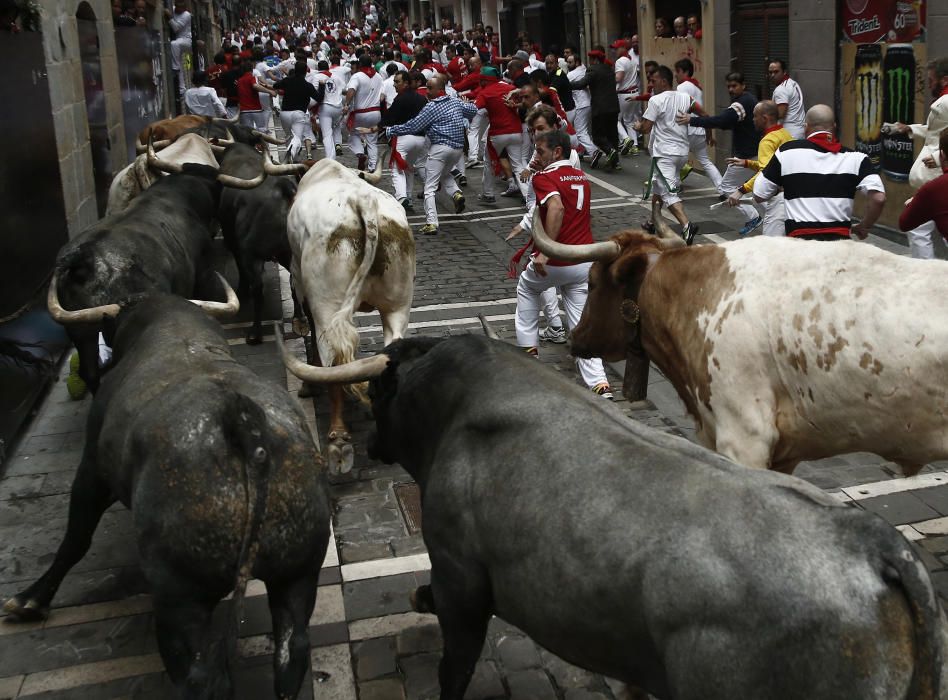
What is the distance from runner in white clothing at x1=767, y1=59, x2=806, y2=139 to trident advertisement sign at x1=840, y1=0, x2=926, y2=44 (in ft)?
3.05

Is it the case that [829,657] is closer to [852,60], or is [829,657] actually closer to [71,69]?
[71,69]

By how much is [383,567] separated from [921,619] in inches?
141

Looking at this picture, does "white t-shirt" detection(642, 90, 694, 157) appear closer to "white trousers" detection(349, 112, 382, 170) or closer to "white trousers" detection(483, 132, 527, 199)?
"white trousers" detection(483, 132, 527, 199)

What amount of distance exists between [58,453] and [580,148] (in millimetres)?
14878

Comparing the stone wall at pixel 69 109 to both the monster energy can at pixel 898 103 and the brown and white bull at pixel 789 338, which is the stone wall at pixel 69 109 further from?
the monster energy can at pixel 898 103

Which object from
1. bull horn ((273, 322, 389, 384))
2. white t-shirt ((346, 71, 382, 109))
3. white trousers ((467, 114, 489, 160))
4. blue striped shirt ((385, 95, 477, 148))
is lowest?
bull horn ((273, 322, 389, 384))

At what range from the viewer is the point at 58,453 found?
778 cm

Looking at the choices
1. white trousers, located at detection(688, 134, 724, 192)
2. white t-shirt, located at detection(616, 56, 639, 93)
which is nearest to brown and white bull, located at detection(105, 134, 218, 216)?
white trousers, located at detection(688, 134, 724, 192)

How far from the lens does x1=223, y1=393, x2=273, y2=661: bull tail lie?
4.11 m

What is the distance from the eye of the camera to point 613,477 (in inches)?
136

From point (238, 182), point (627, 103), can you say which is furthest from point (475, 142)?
point (238, 182)

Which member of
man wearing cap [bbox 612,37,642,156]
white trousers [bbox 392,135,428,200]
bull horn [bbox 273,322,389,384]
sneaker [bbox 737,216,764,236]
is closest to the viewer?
bull horn [bbox 273,322,389,384]

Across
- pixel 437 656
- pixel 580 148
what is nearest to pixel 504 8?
pixel 580 148

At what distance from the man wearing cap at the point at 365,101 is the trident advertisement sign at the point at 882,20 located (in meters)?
8.52
